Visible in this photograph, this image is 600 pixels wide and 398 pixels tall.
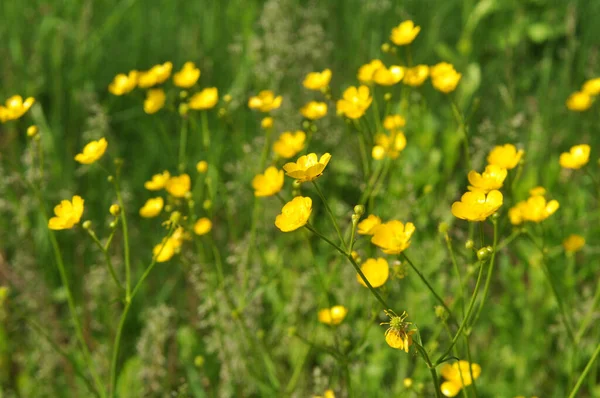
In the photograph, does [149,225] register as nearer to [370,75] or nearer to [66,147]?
[66,147]

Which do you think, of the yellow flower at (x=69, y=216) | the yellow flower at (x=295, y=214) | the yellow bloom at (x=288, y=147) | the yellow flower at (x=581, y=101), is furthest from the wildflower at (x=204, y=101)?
the yellow flower at (x=581, y=101)

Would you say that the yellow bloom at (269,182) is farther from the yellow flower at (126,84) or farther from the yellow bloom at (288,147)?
the yellow flower at (126,84)

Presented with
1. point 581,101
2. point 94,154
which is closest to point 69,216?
point 94,154

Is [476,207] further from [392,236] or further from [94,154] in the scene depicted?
[94,154]

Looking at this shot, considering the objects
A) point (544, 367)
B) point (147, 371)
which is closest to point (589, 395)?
point (544, 367)

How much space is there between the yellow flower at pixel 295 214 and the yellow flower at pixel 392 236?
0.19 m

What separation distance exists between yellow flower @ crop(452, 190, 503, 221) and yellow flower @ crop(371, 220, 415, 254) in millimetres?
123

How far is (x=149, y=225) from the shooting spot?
8.52 ft

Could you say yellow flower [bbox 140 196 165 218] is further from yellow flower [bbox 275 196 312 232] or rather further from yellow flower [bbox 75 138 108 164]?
yellow flower [bbox 275 196 312 232]

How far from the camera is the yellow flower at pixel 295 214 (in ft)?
3.78

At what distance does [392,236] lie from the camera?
1.31 m

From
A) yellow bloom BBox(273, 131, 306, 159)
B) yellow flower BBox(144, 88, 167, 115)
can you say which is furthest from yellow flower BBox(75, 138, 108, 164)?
yellow bloom BBox(273, 131, 306, 159)

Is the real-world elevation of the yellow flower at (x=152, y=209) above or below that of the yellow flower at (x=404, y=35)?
below

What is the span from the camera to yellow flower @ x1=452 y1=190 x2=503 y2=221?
1.17 metres
